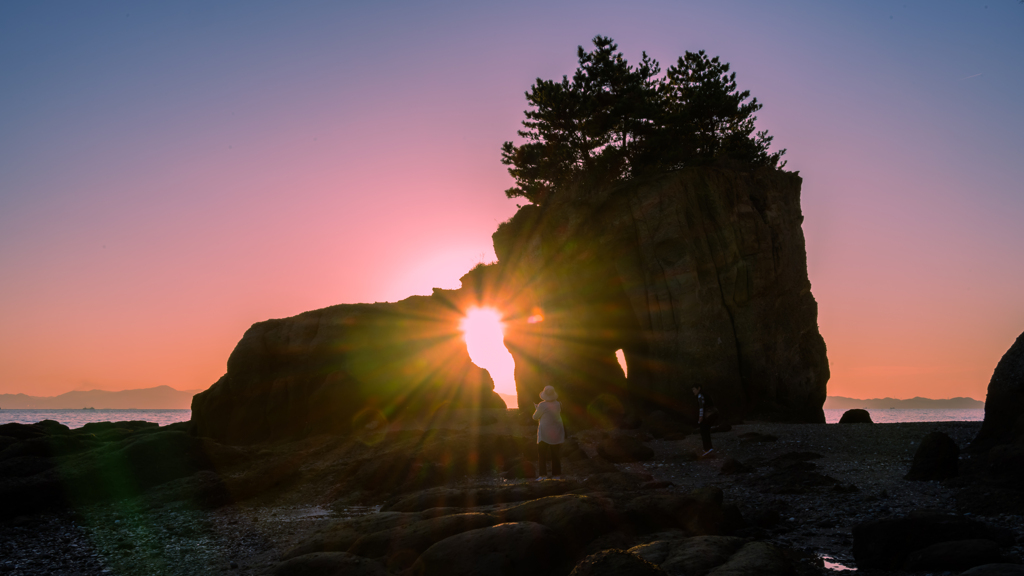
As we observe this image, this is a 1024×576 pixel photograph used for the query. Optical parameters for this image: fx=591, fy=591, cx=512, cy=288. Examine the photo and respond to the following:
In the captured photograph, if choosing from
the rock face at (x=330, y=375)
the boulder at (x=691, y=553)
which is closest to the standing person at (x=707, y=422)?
the boulder at (x=691, y=553)

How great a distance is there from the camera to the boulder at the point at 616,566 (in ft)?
17.8

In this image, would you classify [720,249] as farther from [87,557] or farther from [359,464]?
[87,557]

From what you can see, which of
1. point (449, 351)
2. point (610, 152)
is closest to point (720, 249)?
point (610, 152)

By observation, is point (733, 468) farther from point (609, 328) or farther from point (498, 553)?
point (609, 328)

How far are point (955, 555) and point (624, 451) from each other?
10379 mm

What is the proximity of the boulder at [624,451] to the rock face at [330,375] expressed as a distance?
600 inches

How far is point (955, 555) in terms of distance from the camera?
6324mm

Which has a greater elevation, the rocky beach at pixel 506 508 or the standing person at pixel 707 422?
the standing person at pixel 707 422

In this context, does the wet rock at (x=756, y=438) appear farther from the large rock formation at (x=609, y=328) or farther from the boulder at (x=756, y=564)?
the boulder at (x=756, y=564)

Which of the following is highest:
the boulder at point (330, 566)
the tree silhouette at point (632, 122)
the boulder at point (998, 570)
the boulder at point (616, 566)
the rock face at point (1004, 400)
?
the tree silhouette at point (632, 122)

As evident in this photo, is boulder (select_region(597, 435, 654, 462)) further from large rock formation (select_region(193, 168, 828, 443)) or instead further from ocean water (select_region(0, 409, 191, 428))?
ocean water (select_region(0, 409, 191, 428))

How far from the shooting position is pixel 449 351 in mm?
38188

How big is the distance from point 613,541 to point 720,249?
19966 mm

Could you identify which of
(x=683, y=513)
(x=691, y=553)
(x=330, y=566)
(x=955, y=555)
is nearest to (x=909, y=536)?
(x=955, y=555)
